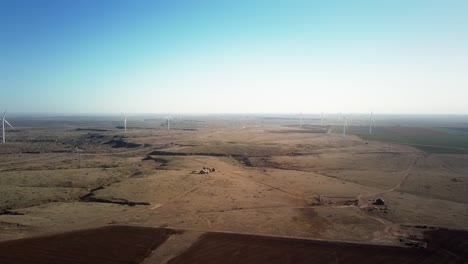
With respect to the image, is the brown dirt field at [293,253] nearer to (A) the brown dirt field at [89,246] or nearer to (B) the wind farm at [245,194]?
(B) the wind farm at [245,194]

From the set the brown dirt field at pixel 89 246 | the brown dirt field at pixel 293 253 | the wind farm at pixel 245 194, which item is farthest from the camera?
the wind farm at pixel 245 194

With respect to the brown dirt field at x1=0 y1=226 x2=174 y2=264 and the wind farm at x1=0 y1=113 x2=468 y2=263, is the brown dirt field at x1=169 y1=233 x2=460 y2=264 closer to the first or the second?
the wind farm at x1=0 y1=113 x2=468 y2=263

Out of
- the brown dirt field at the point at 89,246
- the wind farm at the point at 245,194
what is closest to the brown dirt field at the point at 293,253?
the wind farm at the point at 245,194

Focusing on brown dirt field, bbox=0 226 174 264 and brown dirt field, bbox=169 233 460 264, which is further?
brown dirt field, bbox=169 233 460 264

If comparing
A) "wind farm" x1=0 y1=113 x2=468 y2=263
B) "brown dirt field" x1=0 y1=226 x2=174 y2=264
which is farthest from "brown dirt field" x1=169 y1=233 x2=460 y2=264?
"brown dirt field" x1=0 y1=226 x2=174 y2=264

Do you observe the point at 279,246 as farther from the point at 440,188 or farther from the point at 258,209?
the point at 440,188

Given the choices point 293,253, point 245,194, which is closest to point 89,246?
point 293,253
